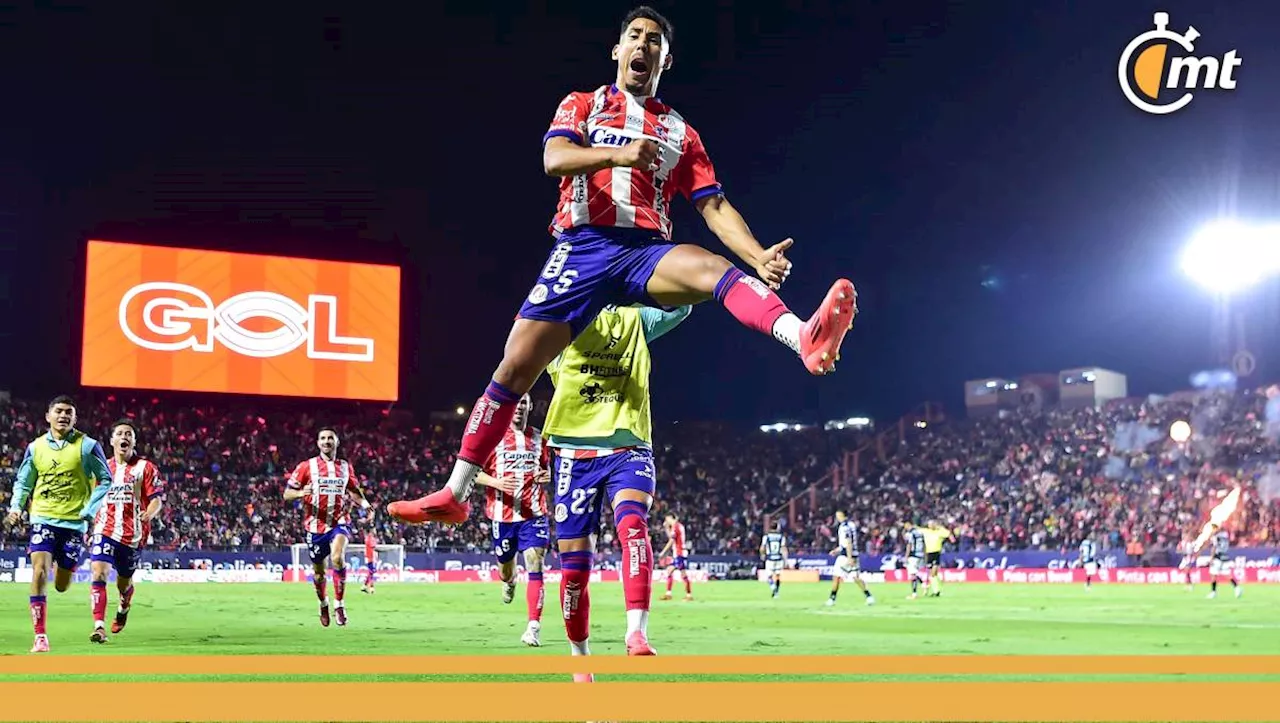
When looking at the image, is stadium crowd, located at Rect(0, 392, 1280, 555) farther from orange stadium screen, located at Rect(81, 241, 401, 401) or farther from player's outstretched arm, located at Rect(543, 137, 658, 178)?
player's outstretched arm, located at Rect(543, 137, 658, 178)

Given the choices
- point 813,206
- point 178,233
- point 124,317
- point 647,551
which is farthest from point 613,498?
point 813,206

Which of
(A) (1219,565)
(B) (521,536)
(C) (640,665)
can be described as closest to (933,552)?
(A) (1219,565)

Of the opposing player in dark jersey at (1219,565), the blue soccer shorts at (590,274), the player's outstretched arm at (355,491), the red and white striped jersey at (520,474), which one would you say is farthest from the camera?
the opposing player in dark jersey at (1219,565)

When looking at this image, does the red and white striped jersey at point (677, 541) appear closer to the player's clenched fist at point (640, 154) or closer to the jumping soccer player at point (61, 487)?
the jumping soccer player at point (61, 487)

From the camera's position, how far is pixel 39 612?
12.0 meters

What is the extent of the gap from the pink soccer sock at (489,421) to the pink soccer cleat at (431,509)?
25 cm

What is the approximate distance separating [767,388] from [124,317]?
5116cm

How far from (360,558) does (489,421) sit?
3808 centimetres

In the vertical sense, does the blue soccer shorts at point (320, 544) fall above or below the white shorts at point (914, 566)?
above

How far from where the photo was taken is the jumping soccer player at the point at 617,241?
596 cm

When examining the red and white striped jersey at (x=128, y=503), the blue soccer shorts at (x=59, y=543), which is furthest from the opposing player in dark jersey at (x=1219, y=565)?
the blue soccer shorts at (x=59, y=543)

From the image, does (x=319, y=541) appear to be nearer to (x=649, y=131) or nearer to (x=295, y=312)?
(x=649, y=131)

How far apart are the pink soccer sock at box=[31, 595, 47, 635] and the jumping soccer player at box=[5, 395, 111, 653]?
0.55 meters

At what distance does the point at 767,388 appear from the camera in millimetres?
86875
